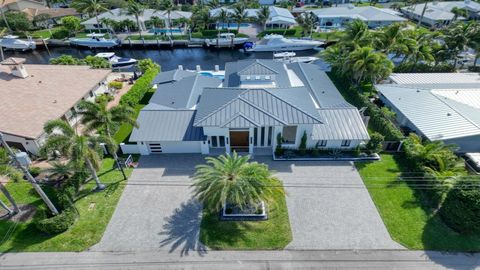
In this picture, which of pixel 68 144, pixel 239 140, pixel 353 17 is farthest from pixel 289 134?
pixel 353 17

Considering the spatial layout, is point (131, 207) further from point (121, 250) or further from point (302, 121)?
point (302, 121)

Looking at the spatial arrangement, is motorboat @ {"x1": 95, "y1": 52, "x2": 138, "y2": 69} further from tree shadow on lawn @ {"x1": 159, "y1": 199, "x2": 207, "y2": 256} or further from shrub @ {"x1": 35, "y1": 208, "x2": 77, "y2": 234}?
tree shadow on lawn @ {"x1": 159, "y1": 199, "x2": 207, "y2": 256}

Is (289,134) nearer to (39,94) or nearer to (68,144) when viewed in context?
(68,144)

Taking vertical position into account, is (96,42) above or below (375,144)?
above

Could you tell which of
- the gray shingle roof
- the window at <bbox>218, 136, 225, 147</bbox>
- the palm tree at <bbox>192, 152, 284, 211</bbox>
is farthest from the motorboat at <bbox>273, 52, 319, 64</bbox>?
the palm tree at <bbox>192, 152, 284, 211</bbox>

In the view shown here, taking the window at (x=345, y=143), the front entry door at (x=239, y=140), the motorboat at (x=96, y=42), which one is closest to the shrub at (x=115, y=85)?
the front entry door at (x=239, y=140)

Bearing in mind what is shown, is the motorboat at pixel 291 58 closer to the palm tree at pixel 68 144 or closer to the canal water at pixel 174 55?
the canal water at pixel 174 55
